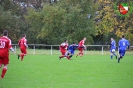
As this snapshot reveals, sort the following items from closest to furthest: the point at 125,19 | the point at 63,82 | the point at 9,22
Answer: the point at 63,82 → the point at 125,19 → the point at 9,22

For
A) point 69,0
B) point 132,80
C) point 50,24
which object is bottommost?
point 132,80

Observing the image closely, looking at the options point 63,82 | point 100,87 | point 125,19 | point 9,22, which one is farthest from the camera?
point 9,22

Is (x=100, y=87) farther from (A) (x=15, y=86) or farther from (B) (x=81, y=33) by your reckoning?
(B) (x=81, y=33)

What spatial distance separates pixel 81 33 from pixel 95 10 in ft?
17.7

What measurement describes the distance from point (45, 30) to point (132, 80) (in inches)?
1591

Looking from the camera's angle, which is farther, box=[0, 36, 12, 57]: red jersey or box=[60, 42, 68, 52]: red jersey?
box=[60, 42, 68, 52]: red jersey

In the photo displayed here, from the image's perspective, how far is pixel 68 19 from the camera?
5400cm

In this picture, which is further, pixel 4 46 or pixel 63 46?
pixel 63 46

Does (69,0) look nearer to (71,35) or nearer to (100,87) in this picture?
(71,35)

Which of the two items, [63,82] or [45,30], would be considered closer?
[63,82]

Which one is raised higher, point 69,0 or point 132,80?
point 69,0

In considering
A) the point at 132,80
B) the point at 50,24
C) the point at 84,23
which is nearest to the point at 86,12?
the point at 84,23

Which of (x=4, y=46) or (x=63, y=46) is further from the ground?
(x=4, y=46)

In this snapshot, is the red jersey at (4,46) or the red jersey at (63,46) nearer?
the red jersey at (4,46)
